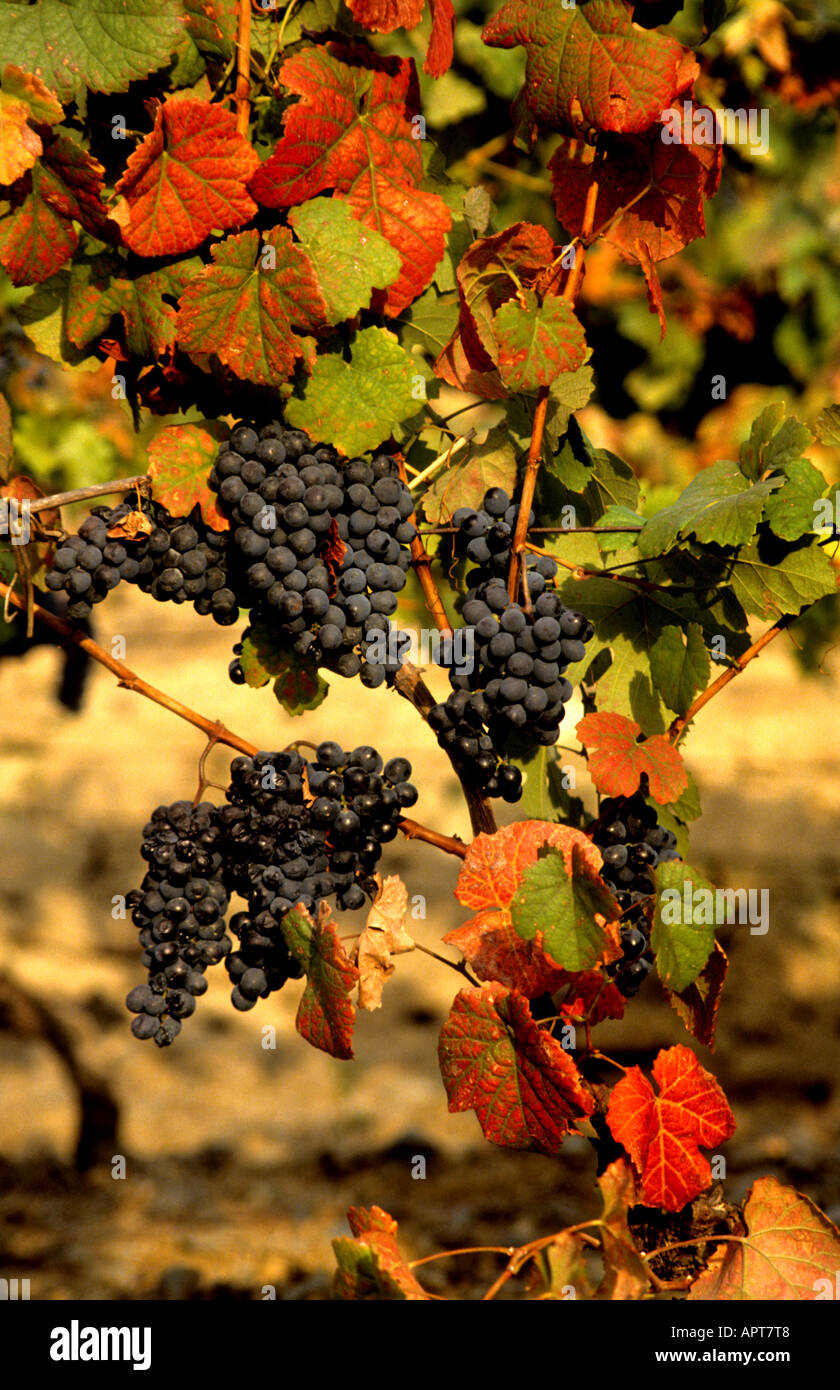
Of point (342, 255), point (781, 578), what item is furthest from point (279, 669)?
point (781, 578)

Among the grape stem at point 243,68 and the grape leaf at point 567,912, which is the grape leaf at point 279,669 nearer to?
the grape leaf at point 567,912

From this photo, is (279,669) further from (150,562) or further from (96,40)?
(96,40)

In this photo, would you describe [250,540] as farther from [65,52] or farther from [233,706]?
[233,706]

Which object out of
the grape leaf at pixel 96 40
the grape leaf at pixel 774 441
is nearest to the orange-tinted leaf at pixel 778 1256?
the grape leaf at pixel 774 441

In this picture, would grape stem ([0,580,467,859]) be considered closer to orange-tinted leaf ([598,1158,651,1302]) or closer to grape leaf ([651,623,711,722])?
grape leaf ([651,623,711,722])

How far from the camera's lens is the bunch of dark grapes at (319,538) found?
1.28 m

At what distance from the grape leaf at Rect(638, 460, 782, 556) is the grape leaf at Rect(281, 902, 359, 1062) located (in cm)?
56

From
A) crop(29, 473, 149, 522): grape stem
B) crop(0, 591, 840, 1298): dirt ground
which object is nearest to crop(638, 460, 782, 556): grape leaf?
crop(29, 473, 149, 522): grape stem

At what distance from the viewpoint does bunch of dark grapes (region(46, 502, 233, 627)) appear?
133 centimetres

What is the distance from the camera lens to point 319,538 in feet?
4.29

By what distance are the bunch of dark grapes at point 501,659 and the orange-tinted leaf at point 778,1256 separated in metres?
0.55

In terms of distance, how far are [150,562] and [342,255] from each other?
41 centimetres

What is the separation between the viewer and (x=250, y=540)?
1282 millimetres
